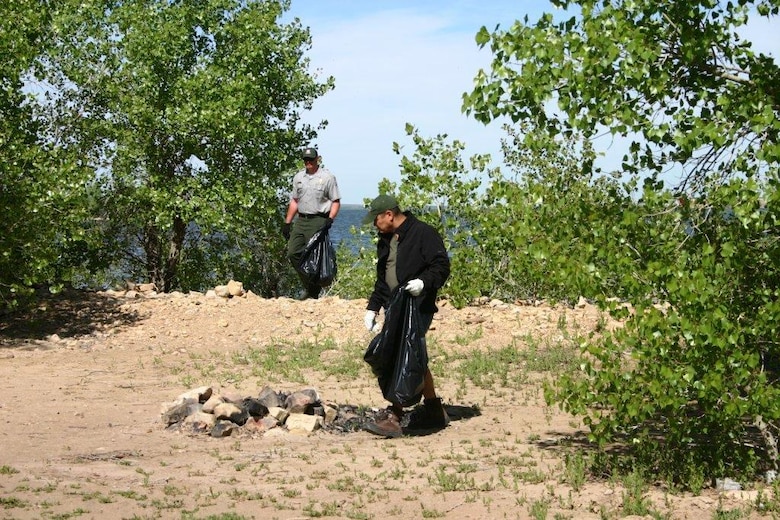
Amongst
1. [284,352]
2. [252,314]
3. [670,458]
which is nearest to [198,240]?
[252,314]

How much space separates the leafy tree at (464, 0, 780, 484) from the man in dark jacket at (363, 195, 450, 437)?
1950 mm

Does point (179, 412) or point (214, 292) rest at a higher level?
point (214, 292)

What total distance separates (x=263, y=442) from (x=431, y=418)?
1.43 m

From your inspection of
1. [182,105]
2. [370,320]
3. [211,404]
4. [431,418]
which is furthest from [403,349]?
[182,105]

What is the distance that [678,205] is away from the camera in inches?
261

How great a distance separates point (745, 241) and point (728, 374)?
2.62 feet

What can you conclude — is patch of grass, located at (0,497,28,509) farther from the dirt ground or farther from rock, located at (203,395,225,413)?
rock, located at (203,395,225,413)

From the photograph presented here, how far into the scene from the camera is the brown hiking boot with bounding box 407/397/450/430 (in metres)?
9.07

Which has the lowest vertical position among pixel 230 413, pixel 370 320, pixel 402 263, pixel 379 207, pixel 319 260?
pixel 230 413

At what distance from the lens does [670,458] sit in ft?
23.3

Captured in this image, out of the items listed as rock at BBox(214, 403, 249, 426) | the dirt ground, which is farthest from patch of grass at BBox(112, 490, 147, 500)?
rock at BBox(214, 403, 249, 426)

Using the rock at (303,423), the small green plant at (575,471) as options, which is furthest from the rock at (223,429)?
the small green plant at (575,471)

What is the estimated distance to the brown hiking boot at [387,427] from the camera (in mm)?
8758

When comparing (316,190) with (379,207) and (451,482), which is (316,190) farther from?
(451,482)
